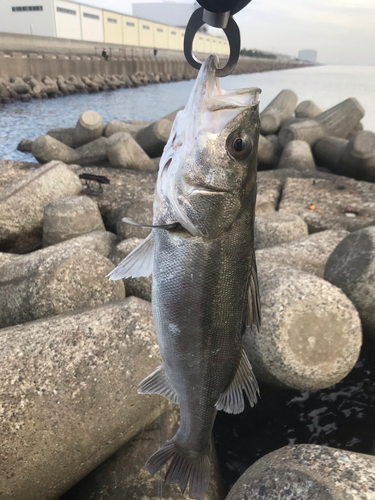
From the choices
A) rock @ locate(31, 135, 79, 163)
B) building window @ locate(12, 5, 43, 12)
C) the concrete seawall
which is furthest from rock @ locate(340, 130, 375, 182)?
building window @ locate(12, 5, 43, 12)

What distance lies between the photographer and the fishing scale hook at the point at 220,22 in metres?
1.32

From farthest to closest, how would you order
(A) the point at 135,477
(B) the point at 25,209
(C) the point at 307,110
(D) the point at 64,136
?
(C) the point at 307,110 → (D) the point at 64,136 → (B) the point at 25,209 → (A) the point at 135,477

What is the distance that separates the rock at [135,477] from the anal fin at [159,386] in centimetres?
128

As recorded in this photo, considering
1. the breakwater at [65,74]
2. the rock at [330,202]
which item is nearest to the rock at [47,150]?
the rock at [330,202]

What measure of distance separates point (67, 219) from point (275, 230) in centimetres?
331

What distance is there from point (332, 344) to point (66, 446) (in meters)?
2.40

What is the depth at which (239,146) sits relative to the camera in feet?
5.27

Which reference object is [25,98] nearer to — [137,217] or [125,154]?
[125,154]

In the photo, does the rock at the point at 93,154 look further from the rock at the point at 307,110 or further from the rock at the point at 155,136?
the rock at the point at 307,110

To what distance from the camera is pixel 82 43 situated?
49.0m

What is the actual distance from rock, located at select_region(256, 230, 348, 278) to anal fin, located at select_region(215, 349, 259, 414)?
291 cm

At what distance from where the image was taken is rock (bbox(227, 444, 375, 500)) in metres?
1.94

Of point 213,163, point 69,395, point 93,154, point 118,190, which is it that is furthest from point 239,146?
point 93,154

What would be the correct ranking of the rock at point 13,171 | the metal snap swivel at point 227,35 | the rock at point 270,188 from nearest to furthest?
1. the metal snap swivel at point 227,35
2. the rock at point 270,188
3. the rock at point 13,171
